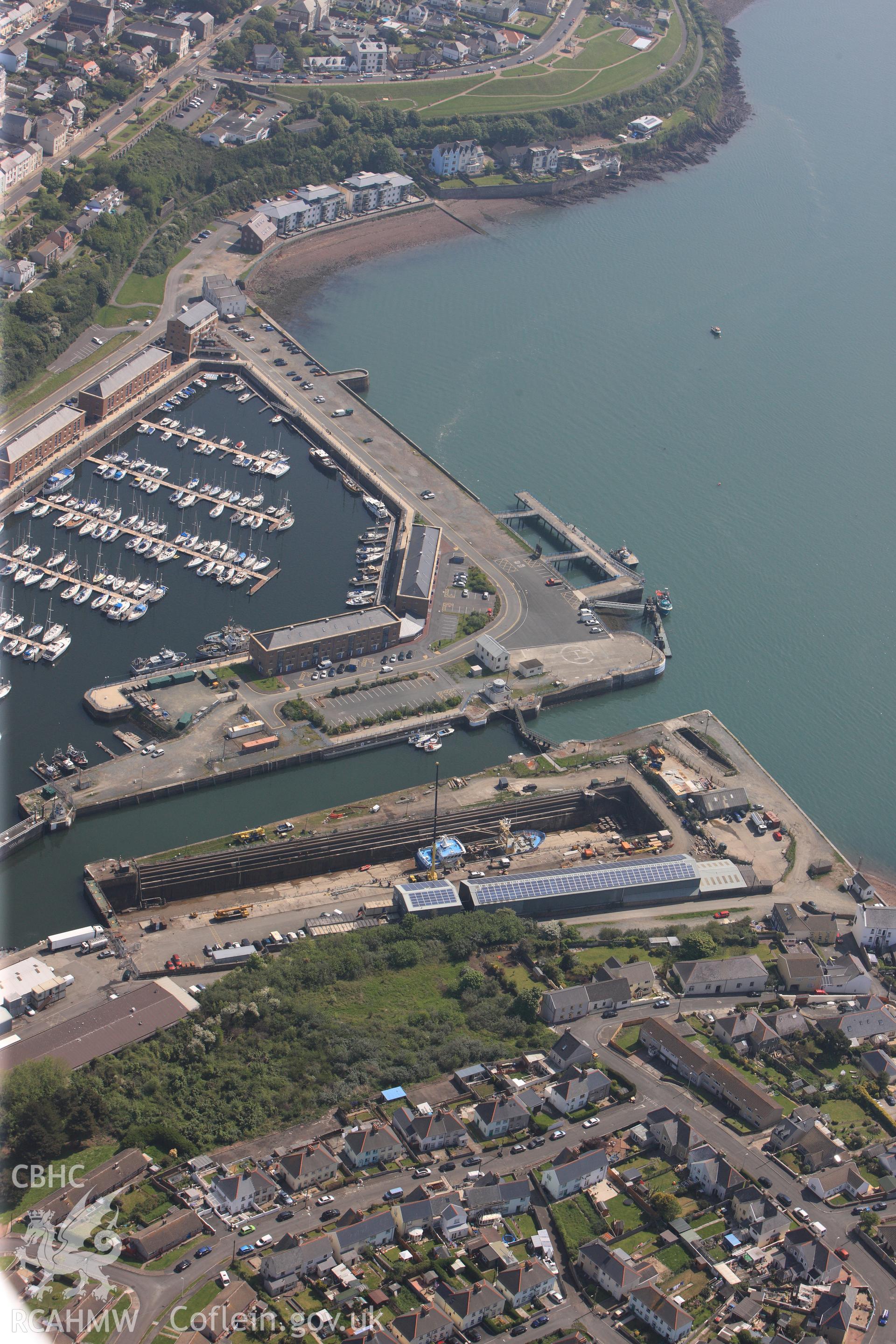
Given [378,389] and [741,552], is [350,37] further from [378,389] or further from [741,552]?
[741,552]

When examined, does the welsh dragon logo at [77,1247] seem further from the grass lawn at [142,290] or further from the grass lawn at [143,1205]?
the grass lawn at [142,290]

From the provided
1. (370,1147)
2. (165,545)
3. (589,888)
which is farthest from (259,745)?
(370,1147)

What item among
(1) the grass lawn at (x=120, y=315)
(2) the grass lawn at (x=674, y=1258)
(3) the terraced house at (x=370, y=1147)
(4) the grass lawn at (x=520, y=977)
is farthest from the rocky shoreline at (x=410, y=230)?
(2) the grass lawn at (x=674, y=1258)

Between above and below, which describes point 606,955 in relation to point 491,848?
below

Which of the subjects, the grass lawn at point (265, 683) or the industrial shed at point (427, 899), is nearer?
the industrial shed at point (427, 899)

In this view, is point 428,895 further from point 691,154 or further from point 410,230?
point 691,154

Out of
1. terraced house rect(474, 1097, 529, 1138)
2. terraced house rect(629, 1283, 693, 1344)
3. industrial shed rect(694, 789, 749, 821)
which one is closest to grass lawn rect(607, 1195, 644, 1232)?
terraced house rect(629, 1283, 693, 1344)
